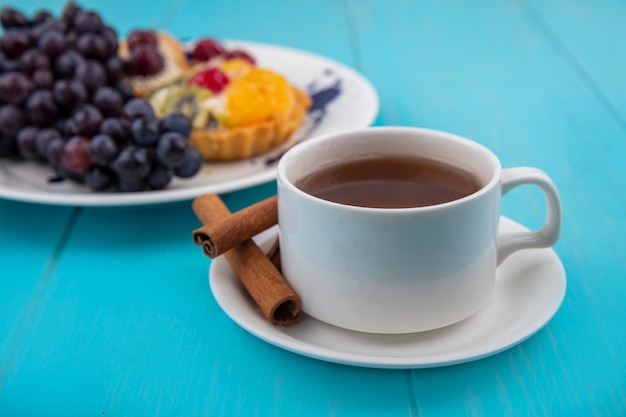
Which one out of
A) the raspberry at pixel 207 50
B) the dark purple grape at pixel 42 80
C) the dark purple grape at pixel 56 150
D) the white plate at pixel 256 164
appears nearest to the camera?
the white plate at pixel 256 164

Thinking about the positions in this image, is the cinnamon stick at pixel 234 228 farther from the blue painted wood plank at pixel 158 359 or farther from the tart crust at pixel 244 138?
the tart crust at pixel 244 138

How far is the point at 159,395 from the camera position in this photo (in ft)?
2.98

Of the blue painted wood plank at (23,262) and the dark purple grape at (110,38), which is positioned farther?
the dark purple grape at (110,38)

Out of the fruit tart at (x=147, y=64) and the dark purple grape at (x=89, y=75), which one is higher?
the dark purple grape at (x=89, y=75)

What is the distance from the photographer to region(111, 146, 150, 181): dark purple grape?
4.14ft

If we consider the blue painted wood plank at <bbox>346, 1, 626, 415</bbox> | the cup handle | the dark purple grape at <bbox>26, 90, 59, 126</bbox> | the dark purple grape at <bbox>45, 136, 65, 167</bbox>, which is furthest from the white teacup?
the dark purple grape at <bbox>26, 90, 59, 126</bbox>

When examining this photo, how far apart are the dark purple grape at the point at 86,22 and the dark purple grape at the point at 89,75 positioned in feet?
0.35

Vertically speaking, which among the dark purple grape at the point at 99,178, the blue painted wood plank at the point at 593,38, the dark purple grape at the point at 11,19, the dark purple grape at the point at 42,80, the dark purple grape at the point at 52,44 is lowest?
the blue painted wood plank at the point at 593,38

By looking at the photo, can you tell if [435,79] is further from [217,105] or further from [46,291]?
[46,291]

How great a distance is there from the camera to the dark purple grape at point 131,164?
1263 mm

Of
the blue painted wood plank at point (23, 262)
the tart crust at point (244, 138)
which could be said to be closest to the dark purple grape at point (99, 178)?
the blue painted wood plank at point (23, 262)

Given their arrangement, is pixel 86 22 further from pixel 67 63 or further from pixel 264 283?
pixel 264 283

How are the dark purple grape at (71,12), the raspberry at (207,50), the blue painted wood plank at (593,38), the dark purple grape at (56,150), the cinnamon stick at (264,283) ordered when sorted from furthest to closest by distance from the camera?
the blue painted wood plank at (593,38), the raspberry at (207,50), the dark purple grape at (71,12), the dark purple grape at (56,150), the cinnamon stick at (264,283)

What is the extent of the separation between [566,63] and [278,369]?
151 cm
